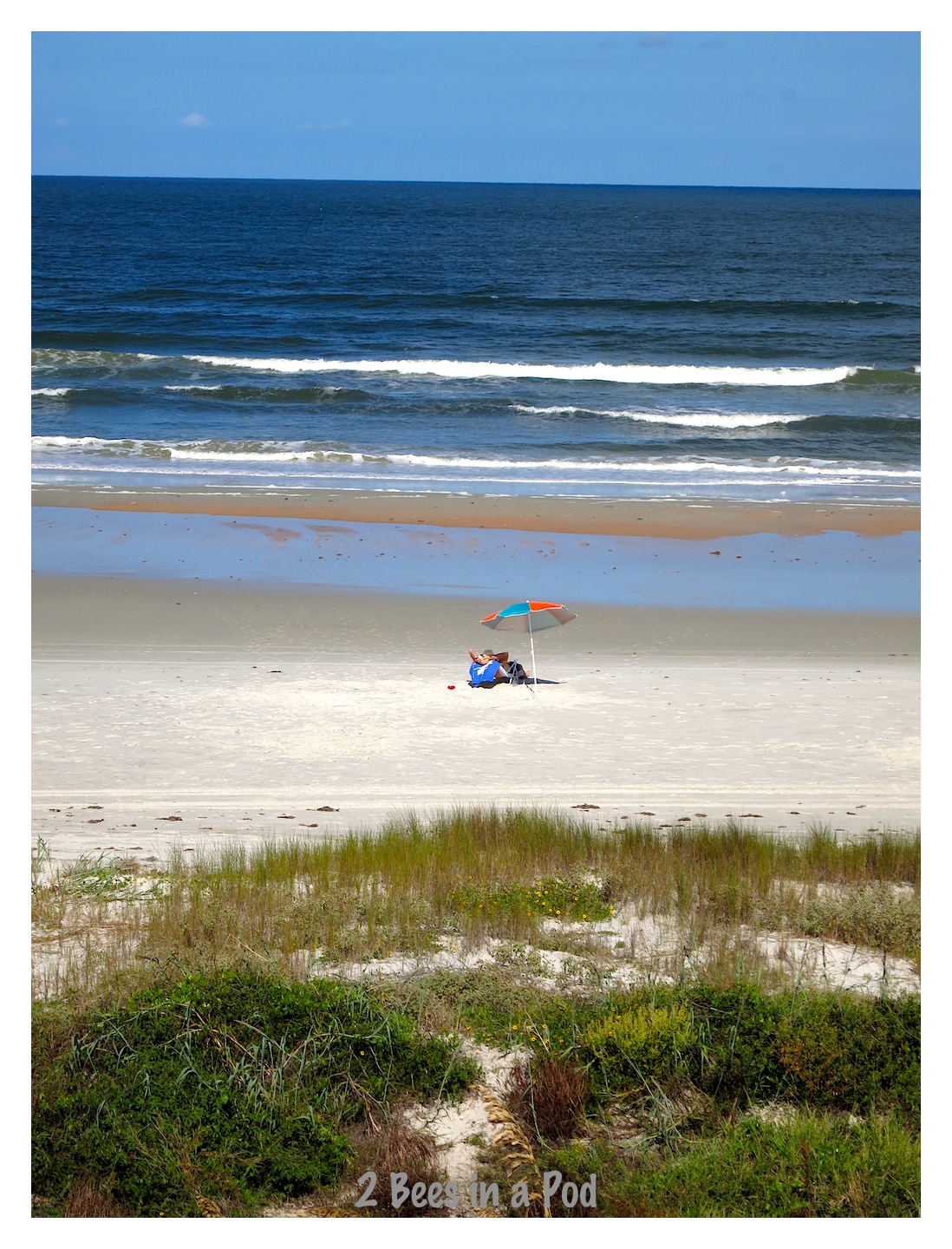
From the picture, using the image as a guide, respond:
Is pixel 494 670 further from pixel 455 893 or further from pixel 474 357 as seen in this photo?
pixel 474 357

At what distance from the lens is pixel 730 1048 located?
4.55 meters

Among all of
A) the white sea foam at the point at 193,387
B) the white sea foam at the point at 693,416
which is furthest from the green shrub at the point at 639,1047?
the white sea foam at the point at 193,387

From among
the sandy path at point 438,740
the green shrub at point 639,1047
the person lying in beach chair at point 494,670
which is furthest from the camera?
the person lying in beach chair at point 494,670

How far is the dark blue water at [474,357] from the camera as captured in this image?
75.5 feet

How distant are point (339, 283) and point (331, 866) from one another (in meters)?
45.9

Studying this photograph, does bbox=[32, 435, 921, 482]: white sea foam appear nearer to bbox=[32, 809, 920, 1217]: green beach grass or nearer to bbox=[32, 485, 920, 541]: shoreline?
bbox=[32, 485, 920, 541]: shoreline

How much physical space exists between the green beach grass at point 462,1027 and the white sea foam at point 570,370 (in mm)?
28330

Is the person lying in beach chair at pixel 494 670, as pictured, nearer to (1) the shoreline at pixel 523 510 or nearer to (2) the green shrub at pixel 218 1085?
(2) the green shrub at pixel 218 1085

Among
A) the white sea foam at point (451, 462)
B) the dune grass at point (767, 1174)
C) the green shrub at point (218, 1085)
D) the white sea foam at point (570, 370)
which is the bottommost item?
the dune grass at point (767, 1174)

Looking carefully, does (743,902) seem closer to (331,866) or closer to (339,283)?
(331,866)

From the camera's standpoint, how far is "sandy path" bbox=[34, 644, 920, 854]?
802 centimetres

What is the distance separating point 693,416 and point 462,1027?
25.0m

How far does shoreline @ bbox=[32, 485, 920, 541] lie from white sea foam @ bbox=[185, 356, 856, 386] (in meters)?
14.5
